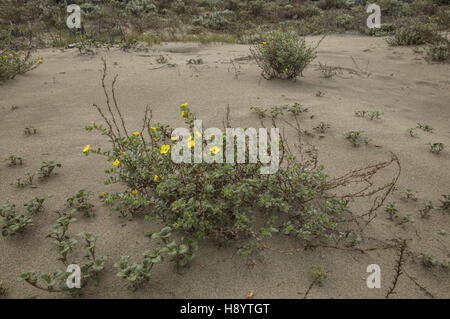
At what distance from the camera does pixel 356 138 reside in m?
3.36

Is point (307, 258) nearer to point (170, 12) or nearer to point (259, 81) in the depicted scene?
point (259, 81)

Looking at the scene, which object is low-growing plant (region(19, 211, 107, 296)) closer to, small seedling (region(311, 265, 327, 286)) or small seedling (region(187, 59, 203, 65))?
small seedling (region(311, 265, 327, 286))

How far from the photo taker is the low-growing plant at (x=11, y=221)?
6.93ft

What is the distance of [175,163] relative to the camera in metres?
2.20

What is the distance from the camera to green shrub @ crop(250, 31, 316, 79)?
4.88 meters

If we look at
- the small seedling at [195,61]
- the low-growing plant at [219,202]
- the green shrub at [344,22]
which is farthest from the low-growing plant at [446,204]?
the green shrub at [344,22]

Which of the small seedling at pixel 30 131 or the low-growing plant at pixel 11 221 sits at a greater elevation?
the small seedling at pixel 30 131

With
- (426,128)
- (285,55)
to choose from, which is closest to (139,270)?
(426,128)

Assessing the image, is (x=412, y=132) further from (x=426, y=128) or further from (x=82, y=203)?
(x=82, y=203)

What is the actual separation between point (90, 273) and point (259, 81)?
406 centimetres

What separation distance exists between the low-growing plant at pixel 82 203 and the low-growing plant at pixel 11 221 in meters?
0.29

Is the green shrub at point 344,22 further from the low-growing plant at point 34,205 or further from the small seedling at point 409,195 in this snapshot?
the low-growing plant at point 34,205

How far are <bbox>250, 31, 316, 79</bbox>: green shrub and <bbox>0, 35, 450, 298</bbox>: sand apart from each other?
0.21 m

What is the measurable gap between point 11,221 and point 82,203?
45 cm
